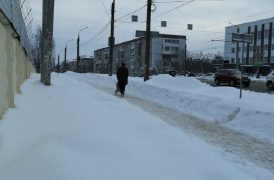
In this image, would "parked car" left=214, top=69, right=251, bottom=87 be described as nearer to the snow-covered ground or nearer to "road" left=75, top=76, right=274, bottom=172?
"road" left=75, top=76, right=274, bottom=172

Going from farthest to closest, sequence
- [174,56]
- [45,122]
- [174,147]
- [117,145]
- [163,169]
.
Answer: [174,56] → [45,122] → [174,147] → [117,145] → [163,169]

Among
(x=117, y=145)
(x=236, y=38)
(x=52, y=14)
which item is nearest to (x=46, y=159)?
(x=117, y=145)

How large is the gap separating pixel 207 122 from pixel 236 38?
4.94 metres

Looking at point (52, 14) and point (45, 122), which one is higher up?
point (52, 14)

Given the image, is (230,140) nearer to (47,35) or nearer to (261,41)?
(47,35)

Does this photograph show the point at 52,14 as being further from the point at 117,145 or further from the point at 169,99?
the point at 117,145

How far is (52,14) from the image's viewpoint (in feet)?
80.3

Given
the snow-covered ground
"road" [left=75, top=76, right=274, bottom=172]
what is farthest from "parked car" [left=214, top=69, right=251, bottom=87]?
the snow-covered ground

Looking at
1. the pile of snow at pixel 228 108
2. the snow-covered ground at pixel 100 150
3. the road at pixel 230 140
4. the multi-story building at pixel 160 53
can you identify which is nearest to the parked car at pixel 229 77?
the pile of snow at pixel 228 108

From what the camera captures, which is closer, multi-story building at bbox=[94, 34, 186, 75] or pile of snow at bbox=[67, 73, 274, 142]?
pile of snow at bbox=[67, 73, 274, 142]

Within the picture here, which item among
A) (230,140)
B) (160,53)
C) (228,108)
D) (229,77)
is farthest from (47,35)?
(160,53)

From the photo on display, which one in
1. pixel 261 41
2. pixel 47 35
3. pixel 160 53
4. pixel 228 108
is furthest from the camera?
pixel 160 53

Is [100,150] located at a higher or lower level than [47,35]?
lower

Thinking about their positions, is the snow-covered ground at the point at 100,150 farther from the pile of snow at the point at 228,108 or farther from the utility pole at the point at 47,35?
the utility pole at the point at 47,35
